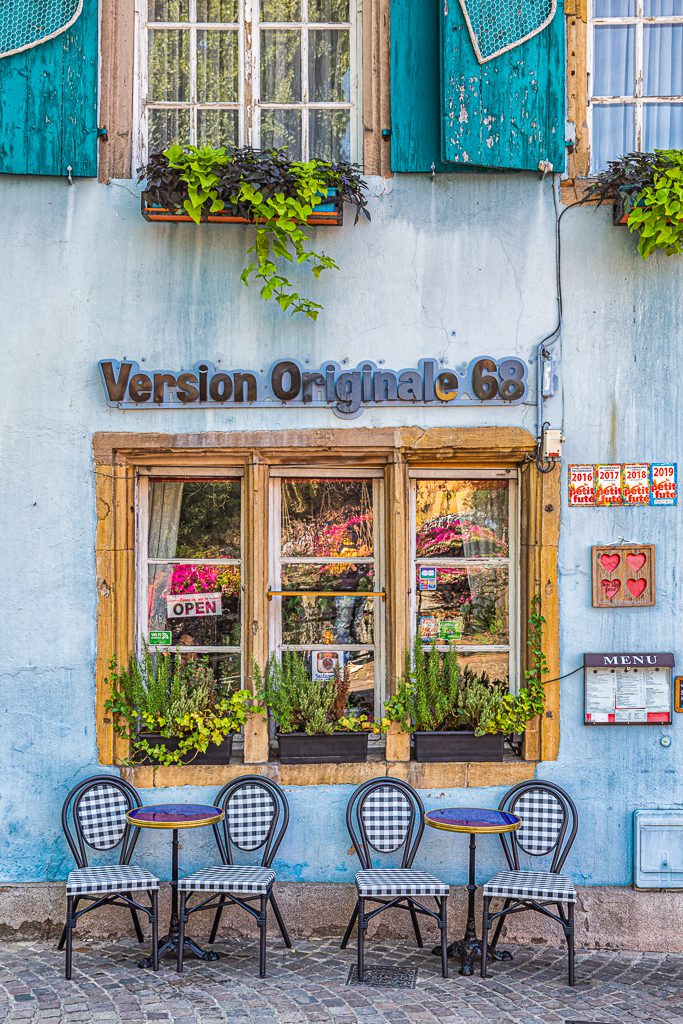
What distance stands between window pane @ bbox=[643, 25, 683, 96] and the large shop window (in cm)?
347

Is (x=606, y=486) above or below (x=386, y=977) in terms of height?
above

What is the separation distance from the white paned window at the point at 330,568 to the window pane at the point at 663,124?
263cm

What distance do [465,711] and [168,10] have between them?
459cm

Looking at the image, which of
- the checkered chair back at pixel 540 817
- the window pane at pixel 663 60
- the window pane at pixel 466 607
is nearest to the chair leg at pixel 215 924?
the checkered chair back at pixel 540 817

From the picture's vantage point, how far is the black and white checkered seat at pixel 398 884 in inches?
200

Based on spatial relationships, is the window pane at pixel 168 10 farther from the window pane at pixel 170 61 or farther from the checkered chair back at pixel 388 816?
the checkered chair back at pixel 388 816

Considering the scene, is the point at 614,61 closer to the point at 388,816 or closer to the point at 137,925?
the point at 388,816

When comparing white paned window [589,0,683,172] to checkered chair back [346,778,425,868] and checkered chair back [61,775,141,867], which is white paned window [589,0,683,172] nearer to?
checkered chair back [346,778,425,868]

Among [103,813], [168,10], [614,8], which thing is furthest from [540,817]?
[168,10]

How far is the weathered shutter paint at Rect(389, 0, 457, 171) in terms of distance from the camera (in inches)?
225

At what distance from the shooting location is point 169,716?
568 cm

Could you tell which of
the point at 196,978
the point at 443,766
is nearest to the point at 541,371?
the point at 443,766

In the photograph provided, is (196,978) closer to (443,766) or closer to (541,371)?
(443,766)

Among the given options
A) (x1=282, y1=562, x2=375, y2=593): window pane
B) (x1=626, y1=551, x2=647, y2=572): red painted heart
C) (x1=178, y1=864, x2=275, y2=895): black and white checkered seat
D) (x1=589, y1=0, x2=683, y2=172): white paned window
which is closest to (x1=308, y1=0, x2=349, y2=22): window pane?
(x1=589, y1=0, x2=683, y2=172): white paned window
